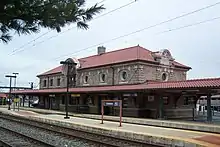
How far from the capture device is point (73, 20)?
6.02 metres

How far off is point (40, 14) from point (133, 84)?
942 inches

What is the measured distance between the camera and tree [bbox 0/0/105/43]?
5613 mm

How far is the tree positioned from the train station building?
50.1 feet

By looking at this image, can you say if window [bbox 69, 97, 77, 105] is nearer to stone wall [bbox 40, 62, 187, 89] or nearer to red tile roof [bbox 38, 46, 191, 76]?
stone wall [bbox 40, 62, 187, 89]

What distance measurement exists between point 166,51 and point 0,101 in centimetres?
4268

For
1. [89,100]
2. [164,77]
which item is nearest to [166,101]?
[164,77]

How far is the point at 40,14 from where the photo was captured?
19.0ft

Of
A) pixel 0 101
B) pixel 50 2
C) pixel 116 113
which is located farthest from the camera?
pixel 0 101

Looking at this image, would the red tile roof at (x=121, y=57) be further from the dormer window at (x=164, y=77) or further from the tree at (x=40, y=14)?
the tree at (x=40, y=14)

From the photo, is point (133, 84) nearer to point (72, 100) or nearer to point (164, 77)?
point (164, 77)

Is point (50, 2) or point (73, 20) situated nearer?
point (50, 2)

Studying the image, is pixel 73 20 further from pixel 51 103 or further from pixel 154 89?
pixel 51 103

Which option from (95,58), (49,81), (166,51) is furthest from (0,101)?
(166,51)

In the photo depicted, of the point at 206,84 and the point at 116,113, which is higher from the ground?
the point at 206,84
